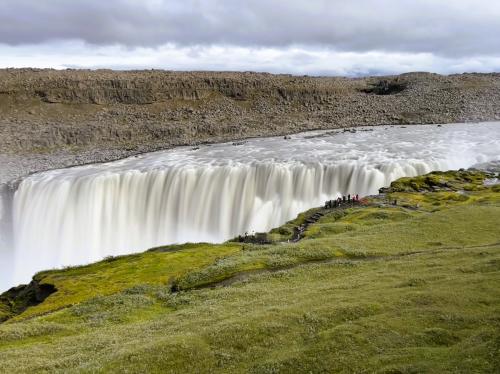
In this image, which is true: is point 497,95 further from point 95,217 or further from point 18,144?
point 18,144

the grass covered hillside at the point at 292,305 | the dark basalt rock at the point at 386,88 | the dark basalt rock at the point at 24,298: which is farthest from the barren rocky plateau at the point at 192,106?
the grass covered hillside at the point at 292,305

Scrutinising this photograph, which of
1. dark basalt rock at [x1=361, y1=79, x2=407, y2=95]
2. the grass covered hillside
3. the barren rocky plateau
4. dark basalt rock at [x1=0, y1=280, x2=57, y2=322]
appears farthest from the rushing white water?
dark basalt rock at [x1=361, y1=79, x2=407, y2=95]

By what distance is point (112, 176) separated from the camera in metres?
77.0

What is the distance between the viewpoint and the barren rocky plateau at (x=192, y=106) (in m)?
111

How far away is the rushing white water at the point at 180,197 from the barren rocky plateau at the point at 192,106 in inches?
965

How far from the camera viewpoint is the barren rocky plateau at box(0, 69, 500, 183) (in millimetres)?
110625

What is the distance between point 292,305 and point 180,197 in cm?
5212

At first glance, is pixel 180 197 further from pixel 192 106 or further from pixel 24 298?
pixel 192 106

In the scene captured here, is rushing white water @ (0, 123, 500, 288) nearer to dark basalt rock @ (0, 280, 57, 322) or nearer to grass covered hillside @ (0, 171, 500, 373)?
grass covered hillside @ (0, 171, 500, 373)

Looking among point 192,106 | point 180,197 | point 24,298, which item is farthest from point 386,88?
point 24,298

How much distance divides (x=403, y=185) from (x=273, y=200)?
1873 cm

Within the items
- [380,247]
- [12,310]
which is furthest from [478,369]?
[12,310]

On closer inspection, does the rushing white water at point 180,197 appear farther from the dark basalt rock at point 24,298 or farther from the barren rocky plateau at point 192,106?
the barren rocky plateau at point 192,106

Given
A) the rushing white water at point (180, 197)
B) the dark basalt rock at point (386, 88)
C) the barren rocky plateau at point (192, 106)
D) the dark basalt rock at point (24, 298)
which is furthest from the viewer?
the dark basalt rock at point (386, 88)
